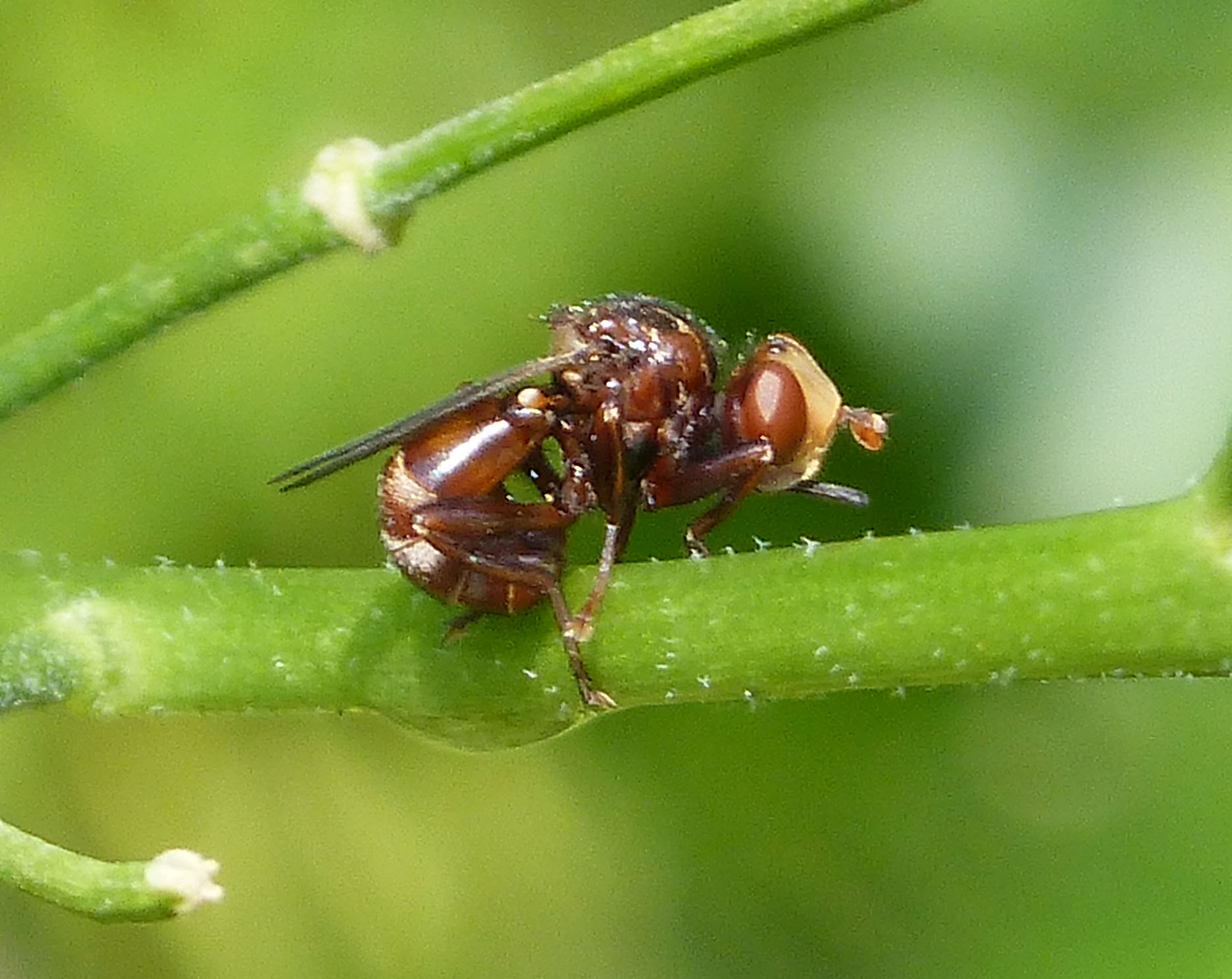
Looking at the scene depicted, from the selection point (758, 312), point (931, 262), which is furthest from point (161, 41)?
point (931, 262)

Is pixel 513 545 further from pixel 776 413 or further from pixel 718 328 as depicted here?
pixel 718 328

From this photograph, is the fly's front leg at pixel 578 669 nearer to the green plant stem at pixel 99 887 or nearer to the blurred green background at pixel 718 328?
the green plant stem at pixel 99 887

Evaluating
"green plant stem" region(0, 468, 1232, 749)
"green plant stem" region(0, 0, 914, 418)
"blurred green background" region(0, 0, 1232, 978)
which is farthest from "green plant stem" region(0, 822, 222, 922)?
"blurred green background" region(0, 0, 1232, 978)

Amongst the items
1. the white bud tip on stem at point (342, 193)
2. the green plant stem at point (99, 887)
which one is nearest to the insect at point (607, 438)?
the white bud tip on stem at point (342, 193)

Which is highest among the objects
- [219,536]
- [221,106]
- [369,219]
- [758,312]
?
[221,106]

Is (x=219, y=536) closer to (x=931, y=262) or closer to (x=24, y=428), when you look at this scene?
(x=24, y=428)

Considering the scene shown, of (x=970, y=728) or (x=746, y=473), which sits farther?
(x=970, y=728)

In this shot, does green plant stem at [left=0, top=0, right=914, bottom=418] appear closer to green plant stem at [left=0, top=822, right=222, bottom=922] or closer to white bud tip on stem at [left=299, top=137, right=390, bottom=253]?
white bud tip on stem at [left=299, top=137, right=390, bottom=253]
